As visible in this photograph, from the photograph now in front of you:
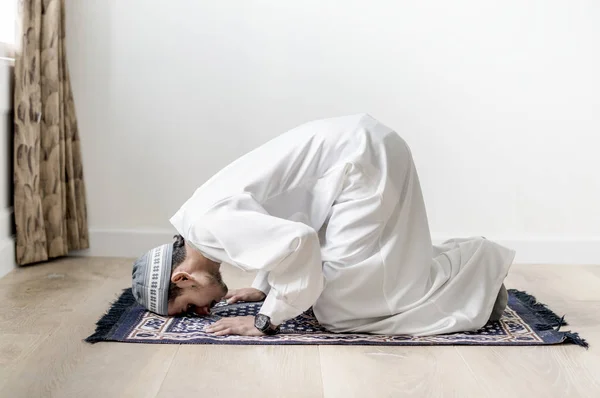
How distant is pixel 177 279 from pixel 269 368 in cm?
55

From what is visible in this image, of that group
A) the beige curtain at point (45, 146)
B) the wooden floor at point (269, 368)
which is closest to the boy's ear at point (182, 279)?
the wooden floor at point (269, 368)

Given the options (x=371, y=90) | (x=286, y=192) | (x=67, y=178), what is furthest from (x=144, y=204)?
(x=286, y=192)

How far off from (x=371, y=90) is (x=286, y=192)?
174 cm

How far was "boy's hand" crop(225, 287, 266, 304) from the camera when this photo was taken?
3174 mm

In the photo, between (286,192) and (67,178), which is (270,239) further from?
(67,178)

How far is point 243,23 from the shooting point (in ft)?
13.9

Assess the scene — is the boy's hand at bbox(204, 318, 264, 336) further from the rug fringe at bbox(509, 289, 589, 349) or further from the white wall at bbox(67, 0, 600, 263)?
the white wall at bbox(67, 0, 600, 263)

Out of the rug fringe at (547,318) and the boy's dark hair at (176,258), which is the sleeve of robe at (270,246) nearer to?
the boy's dark hair at (176,258)

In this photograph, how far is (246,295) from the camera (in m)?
3.19

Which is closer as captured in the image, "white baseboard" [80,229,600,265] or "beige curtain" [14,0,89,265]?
"beige curtain" [14,0,89,265]

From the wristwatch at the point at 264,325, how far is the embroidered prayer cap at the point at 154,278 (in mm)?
340

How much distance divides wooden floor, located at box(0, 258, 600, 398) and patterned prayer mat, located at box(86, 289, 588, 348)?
5 cm

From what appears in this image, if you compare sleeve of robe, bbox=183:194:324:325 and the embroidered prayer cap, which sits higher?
sleeve of robe, bbox=183:194:324:325


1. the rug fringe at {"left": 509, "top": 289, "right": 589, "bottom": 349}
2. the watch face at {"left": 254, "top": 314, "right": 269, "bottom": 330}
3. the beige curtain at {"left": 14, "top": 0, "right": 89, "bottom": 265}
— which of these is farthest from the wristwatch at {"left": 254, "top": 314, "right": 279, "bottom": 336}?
the beige curtain at {"left": 14, "top": 0, "right": 89, "bottom": 265}
